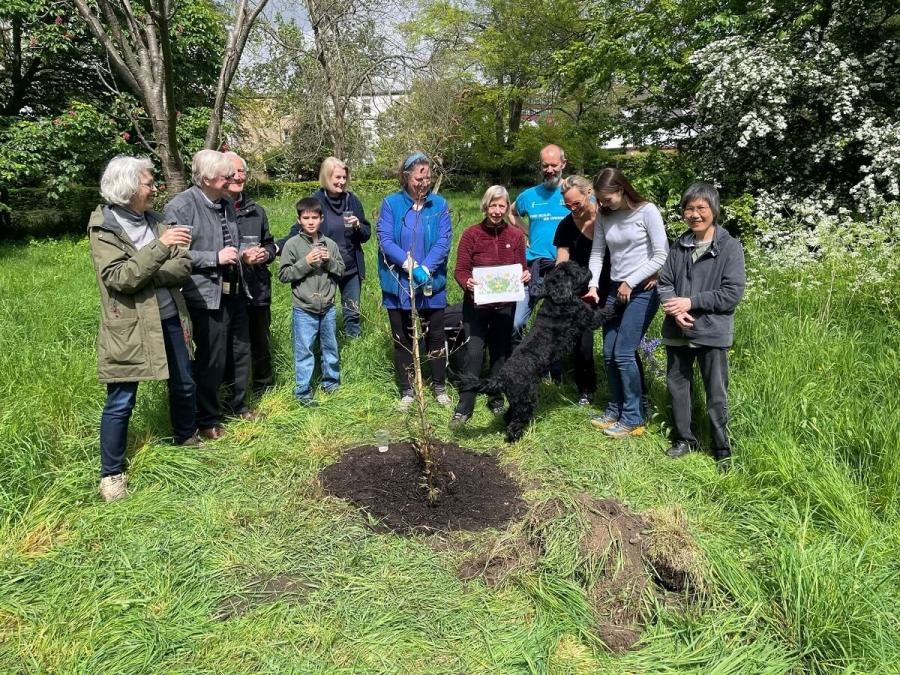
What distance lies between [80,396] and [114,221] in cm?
170

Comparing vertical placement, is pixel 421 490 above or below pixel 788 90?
below

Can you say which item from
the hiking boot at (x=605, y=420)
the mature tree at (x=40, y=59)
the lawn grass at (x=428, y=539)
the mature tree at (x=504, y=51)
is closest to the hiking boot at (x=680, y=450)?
Answer: the lawn grass at (x=428, y=539)

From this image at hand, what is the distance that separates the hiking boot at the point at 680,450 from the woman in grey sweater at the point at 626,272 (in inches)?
12.5

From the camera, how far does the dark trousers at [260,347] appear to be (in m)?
4.68

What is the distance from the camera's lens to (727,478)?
3406 mm

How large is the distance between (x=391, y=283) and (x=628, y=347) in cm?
202

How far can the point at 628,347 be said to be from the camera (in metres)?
4.07

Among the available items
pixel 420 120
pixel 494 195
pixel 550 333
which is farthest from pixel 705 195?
pixel 420 120

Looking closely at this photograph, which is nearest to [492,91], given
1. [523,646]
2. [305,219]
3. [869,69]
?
[869,69]

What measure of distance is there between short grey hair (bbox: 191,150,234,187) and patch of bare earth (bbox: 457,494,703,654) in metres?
3.11

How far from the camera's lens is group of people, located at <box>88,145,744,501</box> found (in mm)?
3248

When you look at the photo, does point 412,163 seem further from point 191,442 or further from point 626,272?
point 191,442

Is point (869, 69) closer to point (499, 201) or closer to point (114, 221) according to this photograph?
point (499, 201)

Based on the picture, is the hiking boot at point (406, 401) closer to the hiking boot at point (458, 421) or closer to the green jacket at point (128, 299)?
the hiking boot at point (458, 421)
